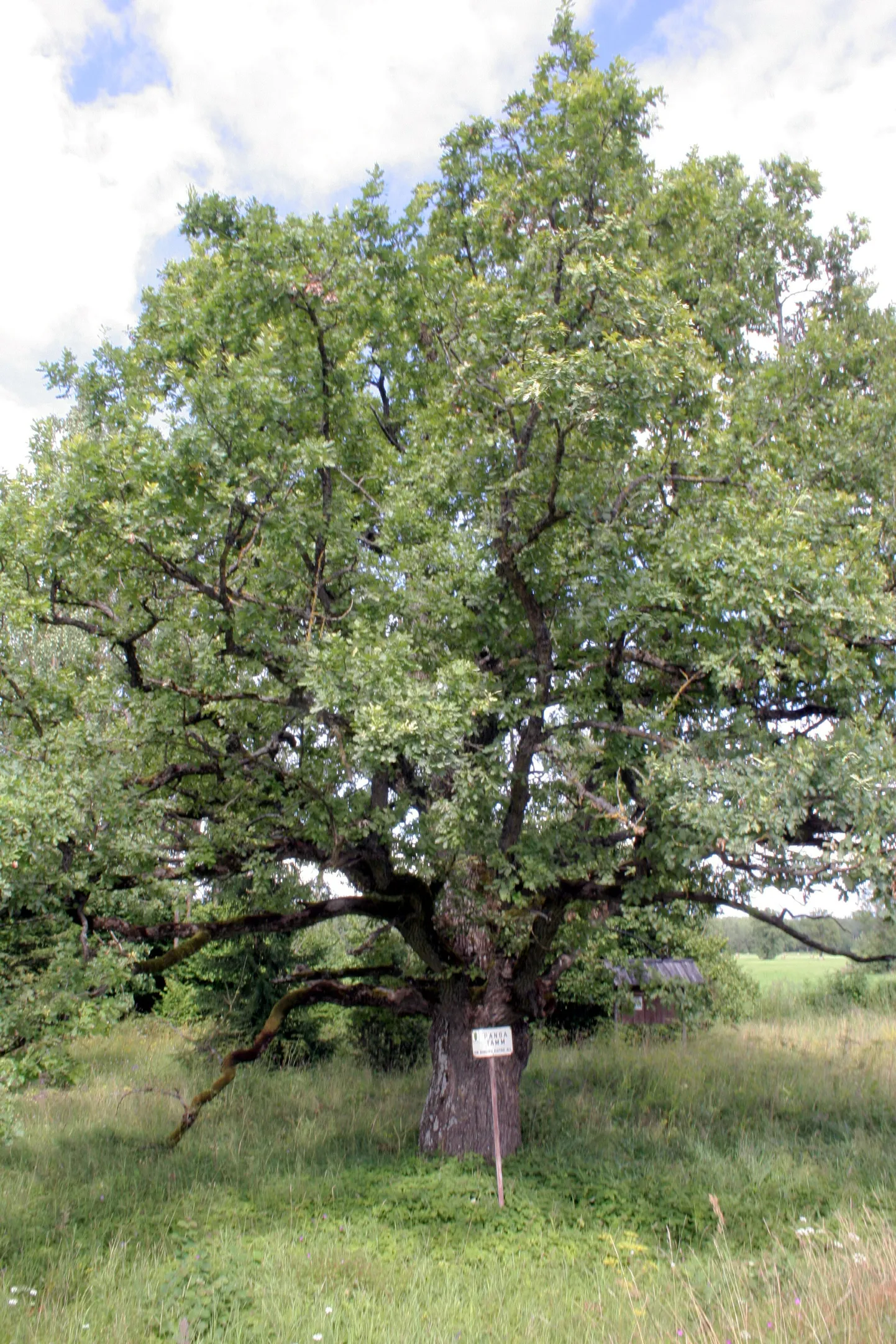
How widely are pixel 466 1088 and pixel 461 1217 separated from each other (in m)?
1.81

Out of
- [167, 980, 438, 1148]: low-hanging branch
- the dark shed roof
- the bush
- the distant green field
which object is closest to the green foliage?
the dark shed roof

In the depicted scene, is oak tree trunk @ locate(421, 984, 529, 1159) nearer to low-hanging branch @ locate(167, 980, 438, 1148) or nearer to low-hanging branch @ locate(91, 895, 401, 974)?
low-hanging branch @ locate(167, 980, 438, 1148)

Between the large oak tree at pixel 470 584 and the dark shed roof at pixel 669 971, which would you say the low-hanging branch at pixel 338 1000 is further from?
the dark shed roof at pixel 669 971

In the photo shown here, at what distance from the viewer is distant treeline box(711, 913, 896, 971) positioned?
10893 mm

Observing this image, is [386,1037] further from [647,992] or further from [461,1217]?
[461,1217]

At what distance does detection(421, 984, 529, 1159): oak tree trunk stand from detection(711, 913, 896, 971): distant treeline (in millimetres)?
3475

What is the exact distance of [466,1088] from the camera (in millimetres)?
9922

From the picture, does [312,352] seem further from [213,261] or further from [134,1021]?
[134,1021]

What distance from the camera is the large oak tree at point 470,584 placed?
→ 689 cm

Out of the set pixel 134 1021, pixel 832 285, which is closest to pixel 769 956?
pixel 134 1021

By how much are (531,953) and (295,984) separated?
8089 mm

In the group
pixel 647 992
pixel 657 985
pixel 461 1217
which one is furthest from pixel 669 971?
pixel 461 1217

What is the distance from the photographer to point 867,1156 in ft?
32.4

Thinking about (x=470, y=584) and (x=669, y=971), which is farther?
(x=669, y=971)
